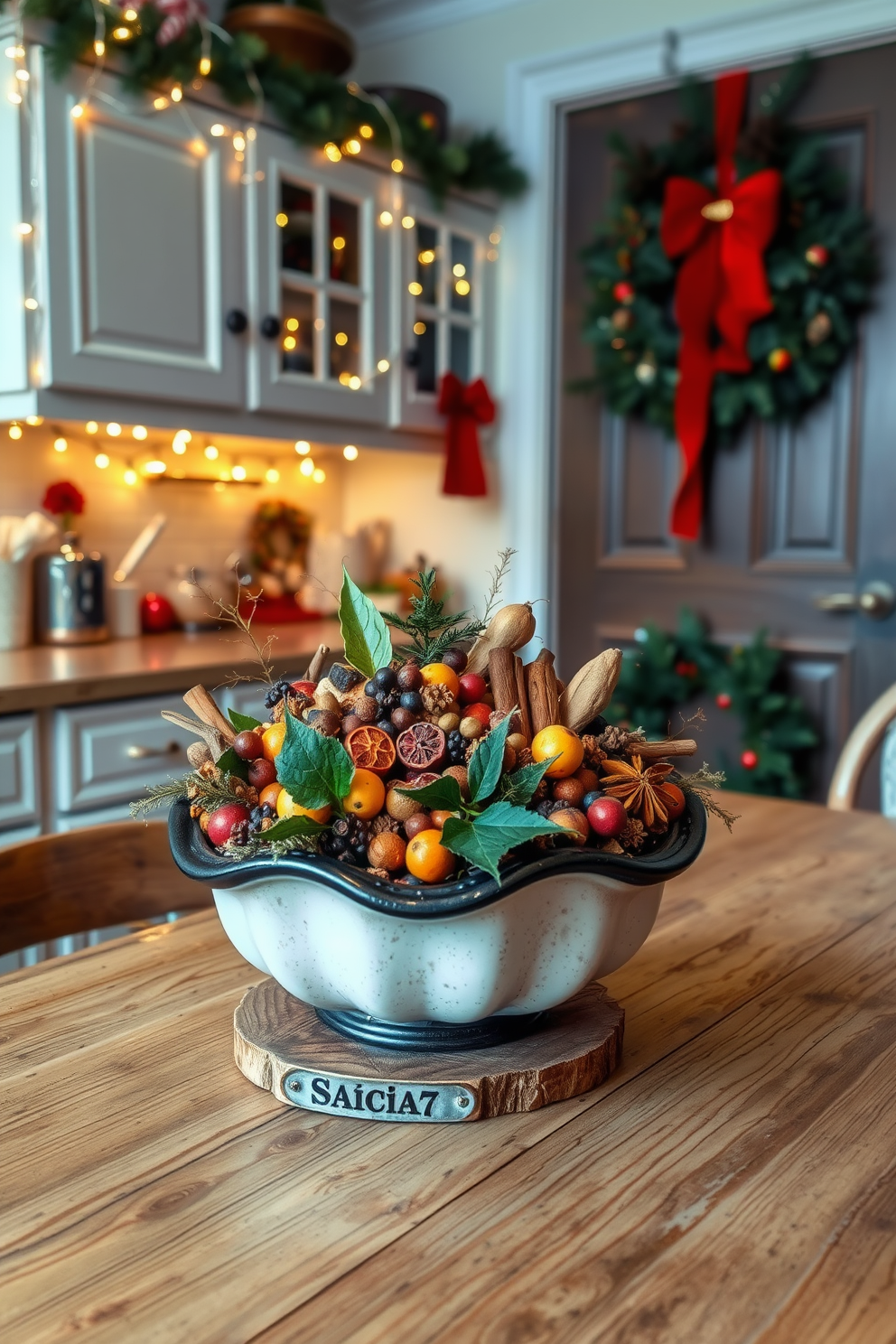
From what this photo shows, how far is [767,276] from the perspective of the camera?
2504 millimetres

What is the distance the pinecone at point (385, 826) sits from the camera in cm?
67

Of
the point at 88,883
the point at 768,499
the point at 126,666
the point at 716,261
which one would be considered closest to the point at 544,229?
the point at 716,261

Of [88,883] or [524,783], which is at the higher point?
[524,783]

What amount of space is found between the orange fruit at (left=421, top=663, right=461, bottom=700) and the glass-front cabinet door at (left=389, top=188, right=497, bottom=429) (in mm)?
2102

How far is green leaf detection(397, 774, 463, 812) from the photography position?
650mm

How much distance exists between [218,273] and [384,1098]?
6.50 ft

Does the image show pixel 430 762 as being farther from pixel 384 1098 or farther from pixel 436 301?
pixel 436 301

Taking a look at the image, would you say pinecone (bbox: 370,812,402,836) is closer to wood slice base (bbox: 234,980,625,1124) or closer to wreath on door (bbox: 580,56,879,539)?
wood slice base (bbox: 234,980,625,1124)

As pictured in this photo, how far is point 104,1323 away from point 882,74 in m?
2.76

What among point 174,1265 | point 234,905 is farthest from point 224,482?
point 174,1265

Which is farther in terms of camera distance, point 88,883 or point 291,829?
point 88,883

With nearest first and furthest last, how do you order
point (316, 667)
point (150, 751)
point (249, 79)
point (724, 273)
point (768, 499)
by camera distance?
point (316, 667)
point (150, 751)
point (249, 79)
point (724, 273)
point (768, 499)

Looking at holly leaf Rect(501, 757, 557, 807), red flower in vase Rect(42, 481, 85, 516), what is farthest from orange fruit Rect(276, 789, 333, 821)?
red flower in vase Rect(42, 481, 85, 516)

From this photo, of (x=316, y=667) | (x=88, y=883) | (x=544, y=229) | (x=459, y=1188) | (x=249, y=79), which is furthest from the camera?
(x=544, y=229)
